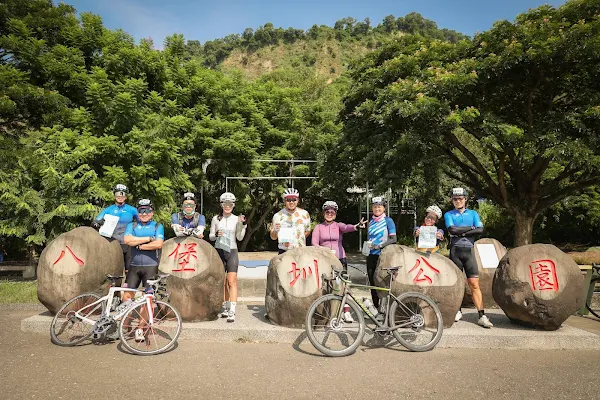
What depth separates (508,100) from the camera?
1338 centimetres

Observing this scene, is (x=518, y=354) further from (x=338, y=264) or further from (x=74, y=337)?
(x=74, y=337)

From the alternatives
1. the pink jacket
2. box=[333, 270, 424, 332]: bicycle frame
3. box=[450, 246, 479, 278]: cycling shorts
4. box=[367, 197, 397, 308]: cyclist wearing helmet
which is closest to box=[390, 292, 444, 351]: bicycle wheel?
box=[333, 270, 424, 332]: bicycle frame

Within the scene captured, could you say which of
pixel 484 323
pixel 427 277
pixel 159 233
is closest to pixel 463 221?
pixel 427 277

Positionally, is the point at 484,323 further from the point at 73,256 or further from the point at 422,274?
the point at 73,256

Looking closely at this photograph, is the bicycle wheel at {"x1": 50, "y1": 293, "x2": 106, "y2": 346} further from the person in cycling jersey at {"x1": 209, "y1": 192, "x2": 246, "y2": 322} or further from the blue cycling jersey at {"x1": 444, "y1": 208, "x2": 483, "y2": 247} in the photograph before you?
the blue cycling jersey at {"x1": 444, "y1": 208, "x2": 483, "y2": 247}

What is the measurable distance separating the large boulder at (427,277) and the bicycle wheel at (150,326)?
2.72 m

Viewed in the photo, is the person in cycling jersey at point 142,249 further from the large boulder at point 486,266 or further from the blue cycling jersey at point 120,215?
the large boulder at point 486,266

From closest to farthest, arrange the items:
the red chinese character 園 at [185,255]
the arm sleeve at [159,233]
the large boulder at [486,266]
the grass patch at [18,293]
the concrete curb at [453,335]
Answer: the concrete curb at [453,335] → the arm sleeve at [159,233] → the red chinese character 園 at [185,255] → the large boulder at [486,266] → the grass patch at [18,293]

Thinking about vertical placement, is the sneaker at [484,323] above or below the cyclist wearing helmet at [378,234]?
below

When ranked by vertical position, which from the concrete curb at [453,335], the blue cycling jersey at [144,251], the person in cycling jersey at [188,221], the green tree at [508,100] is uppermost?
the green tree at [508,100]

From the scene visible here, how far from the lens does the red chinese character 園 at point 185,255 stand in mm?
6402

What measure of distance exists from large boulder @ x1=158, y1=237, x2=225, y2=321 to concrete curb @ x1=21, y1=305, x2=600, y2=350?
20cm

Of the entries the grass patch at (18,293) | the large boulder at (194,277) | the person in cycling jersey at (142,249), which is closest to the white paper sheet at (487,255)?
the large boulder at (194,277)

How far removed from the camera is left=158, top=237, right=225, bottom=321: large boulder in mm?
6344
